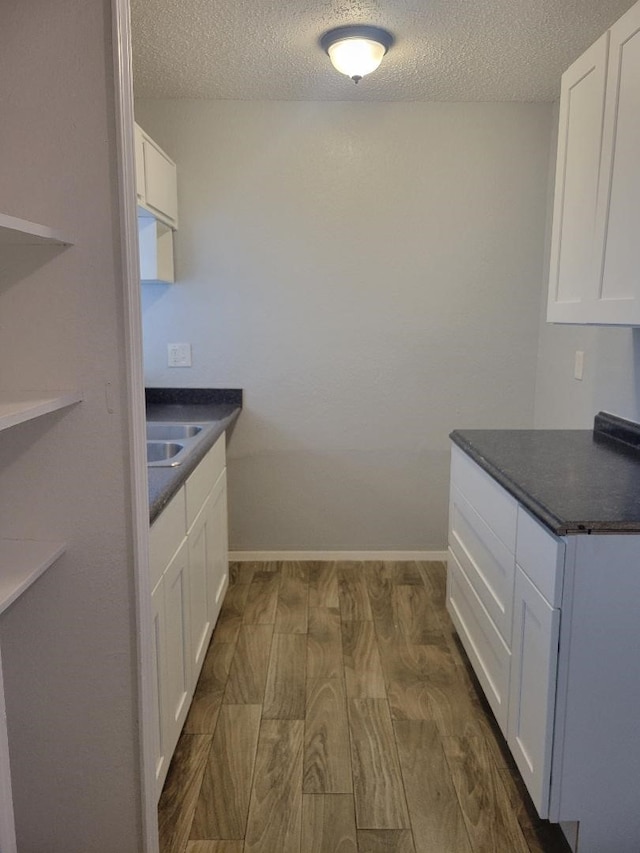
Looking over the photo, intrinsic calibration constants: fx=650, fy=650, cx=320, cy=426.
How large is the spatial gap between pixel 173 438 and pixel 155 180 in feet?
3.57

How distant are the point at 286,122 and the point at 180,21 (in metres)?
0.94

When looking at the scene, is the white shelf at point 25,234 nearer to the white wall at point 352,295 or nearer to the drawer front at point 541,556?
the drawer front at point 541,556

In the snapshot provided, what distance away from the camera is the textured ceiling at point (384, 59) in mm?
2188

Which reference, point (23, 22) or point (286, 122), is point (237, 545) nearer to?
point (286, 122)

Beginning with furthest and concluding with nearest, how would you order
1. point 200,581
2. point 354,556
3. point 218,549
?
point 354,556
point 218,549
point 200,581

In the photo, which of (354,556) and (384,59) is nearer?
(384,59)

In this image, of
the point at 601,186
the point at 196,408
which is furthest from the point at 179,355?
the point at 601,186

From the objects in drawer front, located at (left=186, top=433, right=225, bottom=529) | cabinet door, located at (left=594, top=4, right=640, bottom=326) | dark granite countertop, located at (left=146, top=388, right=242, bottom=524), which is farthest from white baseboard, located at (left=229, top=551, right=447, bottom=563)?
cabinet door, located at (left=594, top=4, right=640, bottom=326)

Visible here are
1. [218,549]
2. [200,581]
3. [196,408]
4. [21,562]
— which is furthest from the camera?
[196,408]

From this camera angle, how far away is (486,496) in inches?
84.3

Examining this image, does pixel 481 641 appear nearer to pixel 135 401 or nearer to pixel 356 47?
pixel 135 401

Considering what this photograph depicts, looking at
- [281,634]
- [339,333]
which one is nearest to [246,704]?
[281,634]

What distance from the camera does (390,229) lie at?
326 centimetres

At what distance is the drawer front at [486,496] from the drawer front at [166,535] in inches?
38.2
